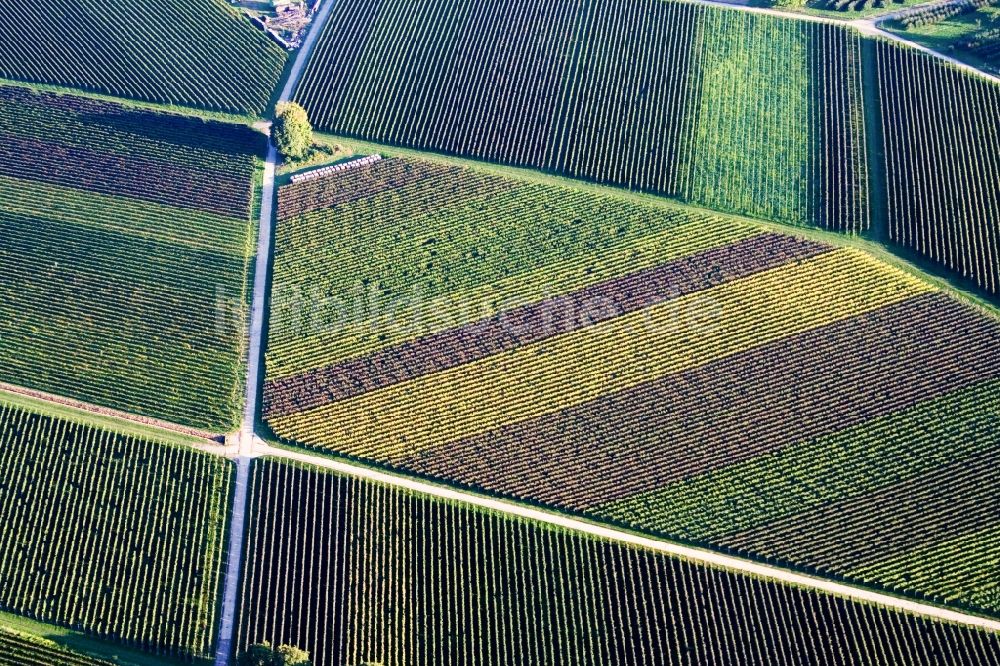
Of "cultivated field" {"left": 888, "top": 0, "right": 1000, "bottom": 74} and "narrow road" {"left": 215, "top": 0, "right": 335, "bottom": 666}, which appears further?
"cultivated field" {"left": 888, "top": 0, "right": 1000, "bottom": 74}

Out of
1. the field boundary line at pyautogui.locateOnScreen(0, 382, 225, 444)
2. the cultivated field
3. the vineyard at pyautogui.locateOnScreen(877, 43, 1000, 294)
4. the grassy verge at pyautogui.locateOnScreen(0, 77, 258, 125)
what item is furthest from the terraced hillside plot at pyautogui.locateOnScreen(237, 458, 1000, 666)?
the cultivated field

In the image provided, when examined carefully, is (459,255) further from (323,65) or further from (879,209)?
(879,209)

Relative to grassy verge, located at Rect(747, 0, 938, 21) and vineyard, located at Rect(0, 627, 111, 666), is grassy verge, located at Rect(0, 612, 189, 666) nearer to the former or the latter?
vineyard, located at Rect(0, 627, 111, 666)

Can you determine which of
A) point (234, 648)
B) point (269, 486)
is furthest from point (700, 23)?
point (234, 648)

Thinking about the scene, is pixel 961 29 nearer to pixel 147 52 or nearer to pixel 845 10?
pixel 845 10

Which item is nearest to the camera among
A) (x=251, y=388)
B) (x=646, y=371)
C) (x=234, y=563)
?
(x=234, y=563)

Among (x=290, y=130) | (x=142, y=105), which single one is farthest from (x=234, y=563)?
(x=142, y=105)

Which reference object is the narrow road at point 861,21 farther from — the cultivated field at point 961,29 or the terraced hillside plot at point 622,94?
the terraced hillside plot at point 622,94

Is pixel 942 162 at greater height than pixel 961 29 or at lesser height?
lesser
